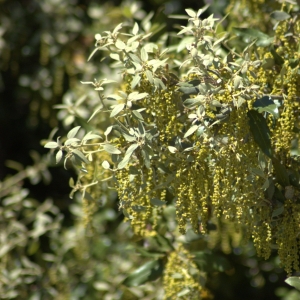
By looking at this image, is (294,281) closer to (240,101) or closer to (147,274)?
(240,101)

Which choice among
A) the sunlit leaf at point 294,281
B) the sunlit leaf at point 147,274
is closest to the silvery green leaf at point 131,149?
the sunlit leaf at point 294,281

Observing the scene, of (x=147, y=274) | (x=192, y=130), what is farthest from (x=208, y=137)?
(x=147, y=274)

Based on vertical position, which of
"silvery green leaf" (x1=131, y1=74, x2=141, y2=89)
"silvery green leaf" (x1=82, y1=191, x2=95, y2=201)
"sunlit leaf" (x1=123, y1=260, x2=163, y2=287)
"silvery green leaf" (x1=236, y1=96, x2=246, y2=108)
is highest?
"silvery green leaf" (x1=131, y1=74, x2=141, y2=89)

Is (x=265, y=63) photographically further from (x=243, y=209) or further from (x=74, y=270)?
(x=74, y=270)

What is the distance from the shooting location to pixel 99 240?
2387 millimetres

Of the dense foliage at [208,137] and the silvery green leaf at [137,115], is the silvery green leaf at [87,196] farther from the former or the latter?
the silvery green leaf at [137,115]

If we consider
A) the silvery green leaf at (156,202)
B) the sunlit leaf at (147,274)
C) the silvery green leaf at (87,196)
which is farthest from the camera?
the sunlit leaf at (147,274)

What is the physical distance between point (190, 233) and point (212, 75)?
2.11 feet

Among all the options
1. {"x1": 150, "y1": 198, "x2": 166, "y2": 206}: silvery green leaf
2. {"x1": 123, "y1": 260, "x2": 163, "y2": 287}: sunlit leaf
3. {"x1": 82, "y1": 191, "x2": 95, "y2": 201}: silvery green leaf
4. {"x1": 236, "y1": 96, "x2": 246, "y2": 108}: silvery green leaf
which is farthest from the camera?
{"x1": 123, "y1": 260, "x2": 163, "y2": 287}: sunlit leaf

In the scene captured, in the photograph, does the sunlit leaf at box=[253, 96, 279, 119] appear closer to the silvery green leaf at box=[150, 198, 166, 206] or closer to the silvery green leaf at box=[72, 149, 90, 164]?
the silvery green leaf at box=[150, 198, 166, 206]

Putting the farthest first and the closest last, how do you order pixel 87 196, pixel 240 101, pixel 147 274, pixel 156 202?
pixel 147 274
pixel 87 196
pixel 156 202
pixel 240 101

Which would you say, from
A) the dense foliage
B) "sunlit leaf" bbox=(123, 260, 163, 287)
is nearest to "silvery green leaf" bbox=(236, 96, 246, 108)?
the dense foliage

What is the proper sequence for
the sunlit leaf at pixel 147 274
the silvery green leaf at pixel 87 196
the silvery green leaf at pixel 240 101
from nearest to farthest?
1. the silvery green leaf at pixel 240 101
2. the silvery green leaf at pixel 87 196
3. the sunlit leaf at pixel 147 274

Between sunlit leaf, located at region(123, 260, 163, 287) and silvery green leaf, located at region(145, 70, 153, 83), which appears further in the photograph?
sunlit leaf, located at region(123, 260, 163, 287)
